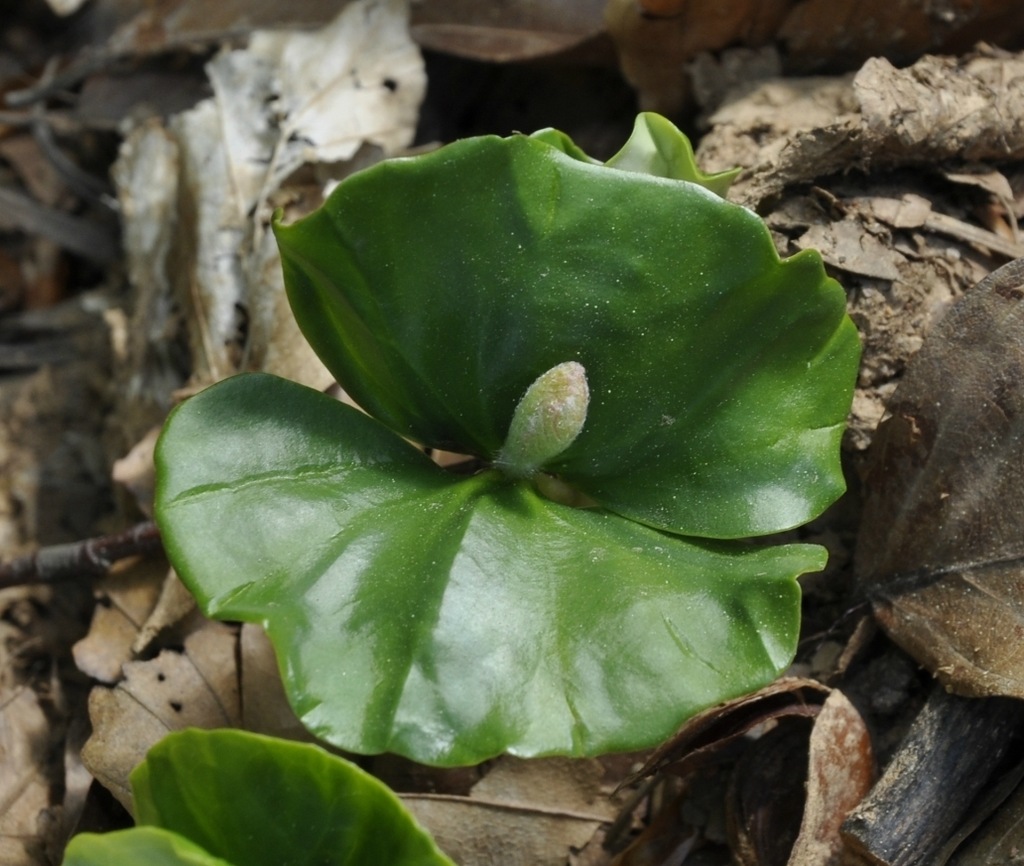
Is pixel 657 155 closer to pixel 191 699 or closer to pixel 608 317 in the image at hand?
Answer: pixel 608 317

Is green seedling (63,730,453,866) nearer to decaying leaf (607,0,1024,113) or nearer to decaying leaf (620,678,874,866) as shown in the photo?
decaying leaf (620,678,874,866)

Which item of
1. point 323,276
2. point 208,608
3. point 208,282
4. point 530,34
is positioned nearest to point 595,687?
point 208,608

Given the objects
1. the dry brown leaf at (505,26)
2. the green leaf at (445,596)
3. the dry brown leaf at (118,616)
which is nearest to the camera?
the green leaf at (445,596)

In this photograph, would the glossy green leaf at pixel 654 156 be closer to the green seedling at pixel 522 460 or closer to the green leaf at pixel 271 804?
the green seedling at pixel 522 460

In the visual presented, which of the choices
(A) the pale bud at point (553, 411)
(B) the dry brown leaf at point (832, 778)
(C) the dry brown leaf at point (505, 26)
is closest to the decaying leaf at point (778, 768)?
(B) the dry brown leaf at point (832, 778)

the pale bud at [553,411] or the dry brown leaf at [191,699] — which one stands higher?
the pale bud at [553,411]

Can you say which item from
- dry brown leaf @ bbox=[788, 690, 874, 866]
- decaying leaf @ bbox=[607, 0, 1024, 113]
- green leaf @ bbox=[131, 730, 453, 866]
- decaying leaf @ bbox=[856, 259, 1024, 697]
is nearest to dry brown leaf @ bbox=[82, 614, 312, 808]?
green leaf @ bbox=[131, 730, 453, 866]
